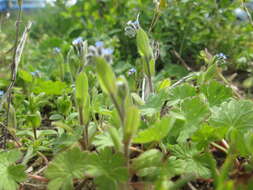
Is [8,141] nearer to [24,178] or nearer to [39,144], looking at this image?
[39,144]

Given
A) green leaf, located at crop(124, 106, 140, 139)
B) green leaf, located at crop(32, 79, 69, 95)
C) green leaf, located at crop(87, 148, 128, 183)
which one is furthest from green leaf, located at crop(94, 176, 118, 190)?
green leaf, located at crop(32, 79, 69, 95)

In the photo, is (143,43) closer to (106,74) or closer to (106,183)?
(106,74)

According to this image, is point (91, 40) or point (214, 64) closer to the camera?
point (214, 64)

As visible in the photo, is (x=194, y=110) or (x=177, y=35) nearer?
(x=194, y=110)

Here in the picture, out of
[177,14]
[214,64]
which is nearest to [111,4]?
[177,14]

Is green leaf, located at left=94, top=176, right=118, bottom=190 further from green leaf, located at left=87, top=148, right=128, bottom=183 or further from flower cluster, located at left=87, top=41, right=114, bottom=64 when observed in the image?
flower cluster, located at left=87, top=41, right=114, bottom=64

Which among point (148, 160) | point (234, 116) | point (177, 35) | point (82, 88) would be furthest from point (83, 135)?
point (177, 35)
